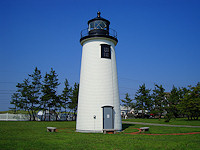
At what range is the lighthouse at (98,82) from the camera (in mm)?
15398

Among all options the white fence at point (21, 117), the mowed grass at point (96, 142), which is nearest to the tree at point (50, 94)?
the white fence at point (21, 117)

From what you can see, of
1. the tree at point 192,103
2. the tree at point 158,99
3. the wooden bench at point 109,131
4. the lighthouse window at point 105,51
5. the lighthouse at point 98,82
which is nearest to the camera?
the wooden bench at point 109,131

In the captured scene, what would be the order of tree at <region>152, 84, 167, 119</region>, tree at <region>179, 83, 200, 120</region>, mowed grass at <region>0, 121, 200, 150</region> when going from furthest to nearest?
tree at <region>152, 84, 167, 119</region>, tree at <region>179, 83, 200, 120</region>, mowed grass at <region>0, 121, 200, 150</region>

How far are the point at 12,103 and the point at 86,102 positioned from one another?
23.9 m

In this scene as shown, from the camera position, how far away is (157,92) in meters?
48.8

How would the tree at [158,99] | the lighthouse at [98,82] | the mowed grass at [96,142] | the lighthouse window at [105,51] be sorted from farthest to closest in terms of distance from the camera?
the tree at [158,99]
the lighthouse window at [105,51]
the lighthouse at [98,82]
the mowed grass at [96,142]

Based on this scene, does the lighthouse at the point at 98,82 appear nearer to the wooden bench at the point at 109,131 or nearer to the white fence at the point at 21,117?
the wooden bench at the point at 109,131

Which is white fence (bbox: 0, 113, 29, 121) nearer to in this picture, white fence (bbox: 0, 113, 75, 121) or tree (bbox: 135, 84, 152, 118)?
white fence (bbox: 0, 113, 75, 121)

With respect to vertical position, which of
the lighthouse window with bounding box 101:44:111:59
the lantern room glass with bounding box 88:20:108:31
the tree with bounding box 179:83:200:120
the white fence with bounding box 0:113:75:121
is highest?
the lantern room glass with bounding box 88:20:108:31

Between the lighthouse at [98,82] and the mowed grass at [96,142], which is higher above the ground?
the lighthouse at [98,82]

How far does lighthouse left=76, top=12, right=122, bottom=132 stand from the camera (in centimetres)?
1540

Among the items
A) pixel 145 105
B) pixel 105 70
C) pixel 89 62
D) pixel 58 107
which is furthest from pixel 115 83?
pixel 145 105

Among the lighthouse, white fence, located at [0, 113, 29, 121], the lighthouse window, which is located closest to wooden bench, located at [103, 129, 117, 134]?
the lighthouse

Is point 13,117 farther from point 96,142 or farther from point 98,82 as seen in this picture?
point 96,142
